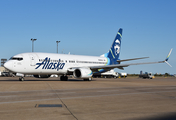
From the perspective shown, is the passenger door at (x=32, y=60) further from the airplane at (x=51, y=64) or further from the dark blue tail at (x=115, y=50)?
the dark blue tail at (x=115, y=50)

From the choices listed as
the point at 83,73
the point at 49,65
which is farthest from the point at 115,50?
the point at 49,65

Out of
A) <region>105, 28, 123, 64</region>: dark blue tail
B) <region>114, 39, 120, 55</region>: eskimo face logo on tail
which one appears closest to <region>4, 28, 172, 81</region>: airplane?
<region>105, 28, 123, 64</region>: dark blue tail

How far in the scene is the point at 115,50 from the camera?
1651 inches

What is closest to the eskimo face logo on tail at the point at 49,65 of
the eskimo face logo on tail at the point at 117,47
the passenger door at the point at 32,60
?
the passenger door at the point at 32,60

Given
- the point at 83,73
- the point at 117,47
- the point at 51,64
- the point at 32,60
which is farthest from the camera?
the point at 117,47

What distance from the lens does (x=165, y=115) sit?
694 cm

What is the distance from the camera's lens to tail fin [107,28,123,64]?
41500 millimetres

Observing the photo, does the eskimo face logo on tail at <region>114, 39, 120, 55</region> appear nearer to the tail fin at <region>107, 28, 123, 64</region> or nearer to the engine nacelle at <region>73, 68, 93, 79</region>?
the tail fin at <region>107, 28, 123, 64</region>

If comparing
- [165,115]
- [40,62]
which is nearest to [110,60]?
[40,62]

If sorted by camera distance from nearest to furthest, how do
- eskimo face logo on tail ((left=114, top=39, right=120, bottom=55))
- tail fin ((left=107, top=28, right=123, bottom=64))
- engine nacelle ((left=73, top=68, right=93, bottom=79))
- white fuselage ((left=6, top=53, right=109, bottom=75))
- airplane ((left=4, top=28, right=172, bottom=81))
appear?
white fuselage ((left=6, top=53, right=109, bottom=75)), airplane ((left=4, top=28, right=172, bottom=81)), engine nacelle ((left=73, top=68, right=93, bottom=79)), tail fin ((left=107, top=28, right=123, bottom=64)), eskimo face logo on tail ((left=114, top=39, right=120, bottom=55))

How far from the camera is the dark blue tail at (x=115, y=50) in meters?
41.5

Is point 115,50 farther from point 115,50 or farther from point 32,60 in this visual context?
point 32,60

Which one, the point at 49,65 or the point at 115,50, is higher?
the point at 115,50

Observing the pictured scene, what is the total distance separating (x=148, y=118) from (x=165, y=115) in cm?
81
